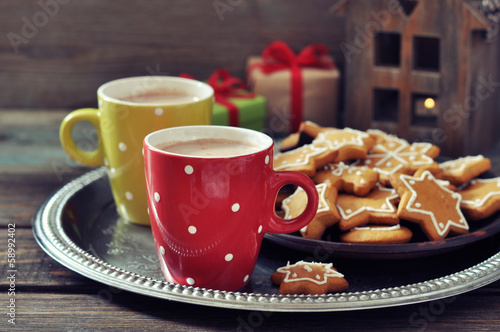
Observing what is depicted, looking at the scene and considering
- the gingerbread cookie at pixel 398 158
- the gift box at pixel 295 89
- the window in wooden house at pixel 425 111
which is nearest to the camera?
the gingerbread cookie at pixel 398 158

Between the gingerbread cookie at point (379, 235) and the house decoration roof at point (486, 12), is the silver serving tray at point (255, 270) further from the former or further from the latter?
the house decoration roof at point (486, 12)

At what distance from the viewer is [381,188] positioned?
0.84 meters

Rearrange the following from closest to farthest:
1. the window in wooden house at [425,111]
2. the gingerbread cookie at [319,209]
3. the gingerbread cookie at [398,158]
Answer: the gingerbread cookie at [319,209] → the gingerbread cookie at [398,158] → the window in wooden house at [425,111]

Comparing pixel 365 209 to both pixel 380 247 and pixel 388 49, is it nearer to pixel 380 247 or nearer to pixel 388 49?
pixel 380 247

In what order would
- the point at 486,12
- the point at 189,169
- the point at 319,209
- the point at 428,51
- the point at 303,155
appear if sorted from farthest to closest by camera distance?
the point at 428,51
the point at 486,12
the point at 303,155
the point at 319,209
the point at 189,169

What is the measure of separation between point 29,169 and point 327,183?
24.7 inches

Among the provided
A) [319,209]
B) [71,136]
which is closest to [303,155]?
[319,209]

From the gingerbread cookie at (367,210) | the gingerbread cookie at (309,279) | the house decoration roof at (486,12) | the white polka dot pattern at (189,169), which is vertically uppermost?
the house decoration roof at (486,12)

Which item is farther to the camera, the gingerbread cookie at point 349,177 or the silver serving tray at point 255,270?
the gingerbread cookie at point 349,177

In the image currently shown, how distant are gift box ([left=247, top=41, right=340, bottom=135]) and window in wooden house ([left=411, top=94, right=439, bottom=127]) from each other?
0.18m

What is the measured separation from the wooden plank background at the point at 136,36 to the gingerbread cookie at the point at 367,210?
0.79m

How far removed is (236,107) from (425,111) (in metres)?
0.40

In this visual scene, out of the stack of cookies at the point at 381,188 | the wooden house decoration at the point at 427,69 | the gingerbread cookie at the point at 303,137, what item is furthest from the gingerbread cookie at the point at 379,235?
the wooden house decoration at the point at 427,69

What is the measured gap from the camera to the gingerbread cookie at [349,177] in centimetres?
81
